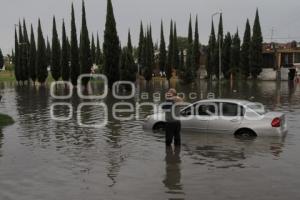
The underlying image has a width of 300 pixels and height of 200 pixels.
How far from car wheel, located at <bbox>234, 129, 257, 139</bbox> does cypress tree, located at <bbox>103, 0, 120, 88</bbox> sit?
95.7 feet

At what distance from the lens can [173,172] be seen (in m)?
10.2

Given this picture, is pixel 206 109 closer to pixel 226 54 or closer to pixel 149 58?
pixel 149 58

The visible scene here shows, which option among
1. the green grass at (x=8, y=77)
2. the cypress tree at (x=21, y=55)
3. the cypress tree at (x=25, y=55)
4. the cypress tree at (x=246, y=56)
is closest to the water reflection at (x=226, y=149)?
the cypress tree at (x=246, y=56)

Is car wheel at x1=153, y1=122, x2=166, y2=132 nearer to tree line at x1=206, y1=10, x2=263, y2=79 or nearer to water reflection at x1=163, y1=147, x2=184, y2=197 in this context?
water reflection at x1=163, y1=147, x2=184, y2=197

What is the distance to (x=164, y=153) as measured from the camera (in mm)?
12312

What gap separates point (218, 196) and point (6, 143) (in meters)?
8.37

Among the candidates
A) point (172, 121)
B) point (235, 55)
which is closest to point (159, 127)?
point (172, 121)

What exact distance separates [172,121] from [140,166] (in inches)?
89.6

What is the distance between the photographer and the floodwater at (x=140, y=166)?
862cm

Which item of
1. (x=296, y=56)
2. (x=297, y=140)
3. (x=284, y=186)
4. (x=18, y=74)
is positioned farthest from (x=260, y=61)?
(x=284, y=186)

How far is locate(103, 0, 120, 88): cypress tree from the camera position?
42.8 meters

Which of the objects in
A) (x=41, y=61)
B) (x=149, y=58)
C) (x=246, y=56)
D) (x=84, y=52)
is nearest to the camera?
(x=84, y=52)

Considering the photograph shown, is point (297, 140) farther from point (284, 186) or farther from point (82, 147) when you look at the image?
point (82, 147)

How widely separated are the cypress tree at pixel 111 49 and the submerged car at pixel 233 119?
2802 cm
